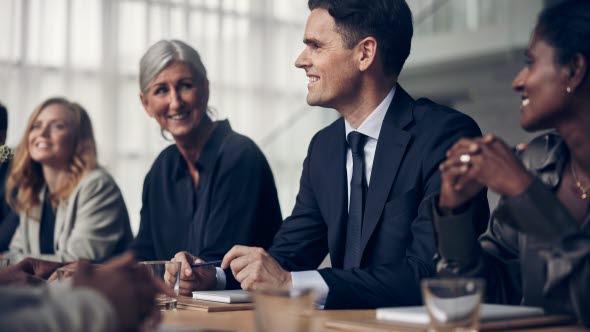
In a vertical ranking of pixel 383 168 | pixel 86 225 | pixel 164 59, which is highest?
pixel 164 59

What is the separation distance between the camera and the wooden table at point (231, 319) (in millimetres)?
1375

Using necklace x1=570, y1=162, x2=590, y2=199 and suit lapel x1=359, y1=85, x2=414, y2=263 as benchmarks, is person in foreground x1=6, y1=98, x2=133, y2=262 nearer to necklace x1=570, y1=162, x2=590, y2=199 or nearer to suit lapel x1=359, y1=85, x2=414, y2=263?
suit lapel x1=359, y1=85, x2=414, y2=263

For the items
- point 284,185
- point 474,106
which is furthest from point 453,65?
point 284,185

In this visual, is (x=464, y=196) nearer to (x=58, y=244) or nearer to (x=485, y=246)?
(x=485, y=246)

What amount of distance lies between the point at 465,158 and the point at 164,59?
189cm

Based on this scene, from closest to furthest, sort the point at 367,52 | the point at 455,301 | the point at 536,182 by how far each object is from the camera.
A: the point at 455,301
the point at 536,182
the point at 367,52

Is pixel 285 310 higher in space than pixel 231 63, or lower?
lower

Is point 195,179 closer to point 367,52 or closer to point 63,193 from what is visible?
point 63,193

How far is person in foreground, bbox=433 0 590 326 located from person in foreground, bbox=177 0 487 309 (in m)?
0.15

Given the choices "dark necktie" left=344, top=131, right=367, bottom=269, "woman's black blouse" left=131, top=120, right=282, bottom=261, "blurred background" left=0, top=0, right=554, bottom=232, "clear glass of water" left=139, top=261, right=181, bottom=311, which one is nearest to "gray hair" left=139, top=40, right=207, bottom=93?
"woman's black blouse" left=131, top=120, right=282, bottom=261

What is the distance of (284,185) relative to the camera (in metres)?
6.05

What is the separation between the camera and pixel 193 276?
6.86 ft

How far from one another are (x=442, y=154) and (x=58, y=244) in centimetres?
213

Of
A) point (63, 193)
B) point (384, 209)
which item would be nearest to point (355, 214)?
point (384, 209)
